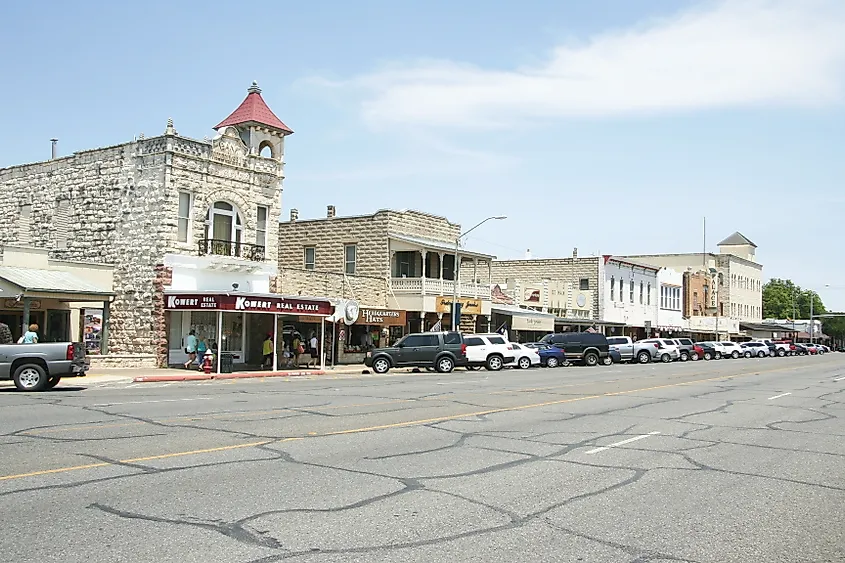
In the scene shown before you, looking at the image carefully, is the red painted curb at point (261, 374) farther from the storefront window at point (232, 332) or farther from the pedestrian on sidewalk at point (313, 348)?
the pedestrian on sidewalk at point (313, 348)

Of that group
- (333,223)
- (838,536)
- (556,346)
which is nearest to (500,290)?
(556,346)

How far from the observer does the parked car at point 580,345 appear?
47.8 m

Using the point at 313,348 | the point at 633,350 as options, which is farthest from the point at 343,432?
the point at 633,350

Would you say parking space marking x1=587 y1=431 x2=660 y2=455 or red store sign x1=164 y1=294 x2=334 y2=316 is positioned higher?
red store sign x1=164 y1=294 x2=334 y2=316

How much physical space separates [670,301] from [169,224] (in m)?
57.2

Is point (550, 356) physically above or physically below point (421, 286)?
below

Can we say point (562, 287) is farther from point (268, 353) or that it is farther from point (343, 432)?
point (343, 432)

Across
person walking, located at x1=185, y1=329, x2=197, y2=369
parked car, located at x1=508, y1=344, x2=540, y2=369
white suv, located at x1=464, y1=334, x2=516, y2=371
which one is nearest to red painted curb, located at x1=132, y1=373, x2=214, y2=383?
person walking, located at x1=185, y1=329, x2=197, y2=369

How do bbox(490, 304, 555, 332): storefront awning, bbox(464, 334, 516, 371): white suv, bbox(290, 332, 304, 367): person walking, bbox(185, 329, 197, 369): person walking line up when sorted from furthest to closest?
bbox(490, 304, 555, 332): storefront awning, bbox(464, 334, 516, 371): white suv, bbox(290, 332, 304, 367): person walking, bbox(185, 329, 197, 369): person walking

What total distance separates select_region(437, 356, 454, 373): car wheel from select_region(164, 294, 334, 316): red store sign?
624 cm

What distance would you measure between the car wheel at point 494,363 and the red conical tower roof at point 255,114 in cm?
1394

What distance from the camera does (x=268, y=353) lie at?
35.7 meters

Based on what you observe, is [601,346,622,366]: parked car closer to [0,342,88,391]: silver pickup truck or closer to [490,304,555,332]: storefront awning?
[490,304,555,332]: storefront awning

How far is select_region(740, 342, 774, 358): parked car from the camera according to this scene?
73.3m
